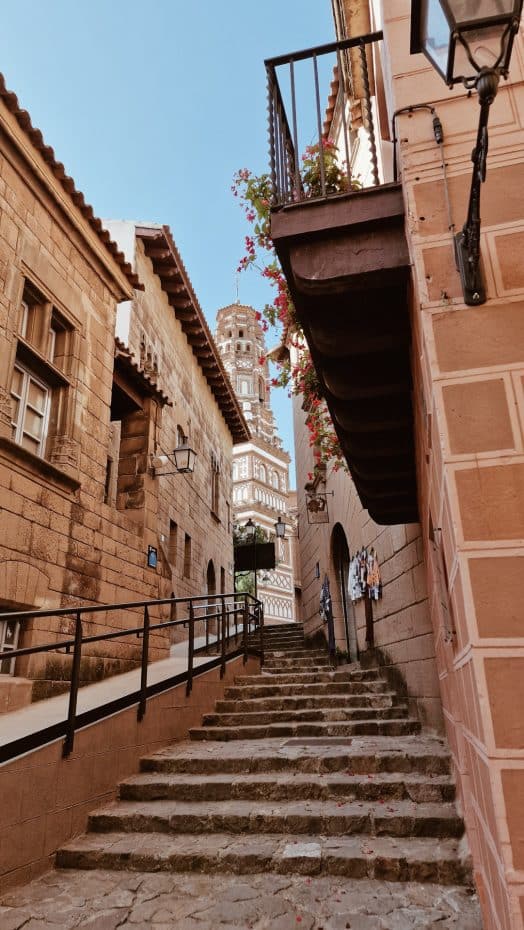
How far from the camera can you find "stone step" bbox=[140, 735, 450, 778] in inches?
168

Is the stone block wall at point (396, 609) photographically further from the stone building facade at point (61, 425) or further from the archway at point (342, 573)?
the stone building facade at point (61, 425)

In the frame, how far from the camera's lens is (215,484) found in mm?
17109

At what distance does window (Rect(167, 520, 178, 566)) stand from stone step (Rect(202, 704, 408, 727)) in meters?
6.14

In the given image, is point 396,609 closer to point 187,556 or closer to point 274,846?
point 274,846

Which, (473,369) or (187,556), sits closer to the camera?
(473,369)

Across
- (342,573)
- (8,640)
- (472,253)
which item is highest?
(342,573)

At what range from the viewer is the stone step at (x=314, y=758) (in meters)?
4.27

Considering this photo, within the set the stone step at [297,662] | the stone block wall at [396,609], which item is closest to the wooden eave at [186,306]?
the stone block wall at [396,609]

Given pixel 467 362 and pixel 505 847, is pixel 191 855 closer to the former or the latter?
pixel 505 847

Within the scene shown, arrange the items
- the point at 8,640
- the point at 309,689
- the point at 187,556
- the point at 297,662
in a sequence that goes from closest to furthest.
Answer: the point at 8,640
the point at 309,689
the point at 297,662
the point at 187,556

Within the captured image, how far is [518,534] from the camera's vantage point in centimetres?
171

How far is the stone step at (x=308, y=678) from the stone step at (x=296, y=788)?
3023 millimetres

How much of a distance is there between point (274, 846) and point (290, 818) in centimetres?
28

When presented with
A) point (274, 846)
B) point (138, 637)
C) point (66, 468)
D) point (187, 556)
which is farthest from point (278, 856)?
point (187, 556)
